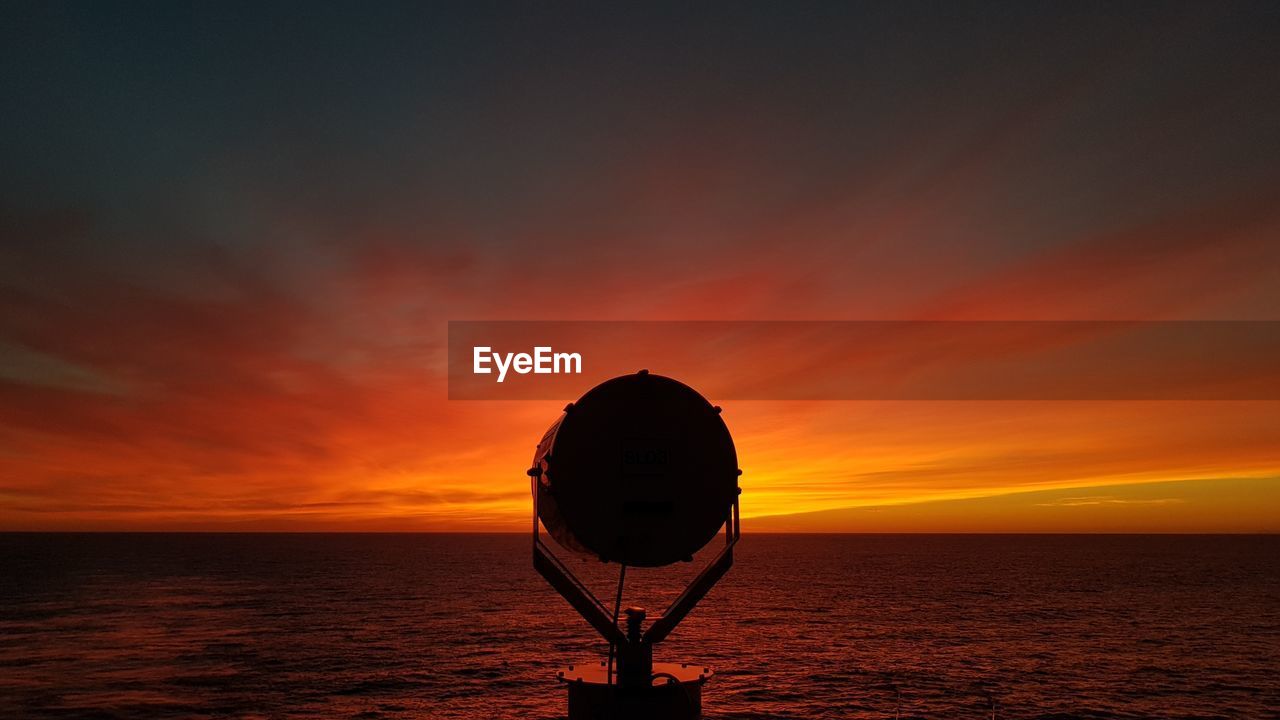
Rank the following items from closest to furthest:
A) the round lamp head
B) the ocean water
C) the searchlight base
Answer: the searchlight base, the round lamp head, the ocean water

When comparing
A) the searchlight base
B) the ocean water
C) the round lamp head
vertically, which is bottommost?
the ocean water

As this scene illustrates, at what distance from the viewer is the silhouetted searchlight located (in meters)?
7.35

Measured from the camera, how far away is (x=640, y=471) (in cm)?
753

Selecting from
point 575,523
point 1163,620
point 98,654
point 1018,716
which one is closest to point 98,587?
point 98,654

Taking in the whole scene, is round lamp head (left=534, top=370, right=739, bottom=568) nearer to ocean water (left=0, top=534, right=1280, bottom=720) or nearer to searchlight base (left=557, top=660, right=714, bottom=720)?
searchlight base (left=557, top=660, right=714, bottom=720)

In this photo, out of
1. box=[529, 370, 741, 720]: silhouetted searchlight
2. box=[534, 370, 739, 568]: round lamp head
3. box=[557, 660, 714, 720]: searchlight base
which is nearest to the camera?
box=[557, 660, 714, 720]: searchlight base

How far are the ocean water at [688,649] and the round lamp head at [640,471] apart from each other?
3956 cm

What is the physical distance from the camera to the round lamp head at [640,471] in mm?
7484

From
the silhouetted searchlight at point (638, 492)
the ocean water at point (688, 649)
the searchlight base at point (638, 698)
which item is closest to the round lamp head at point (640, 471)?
the silhouetted searchlight at point (638, 492)

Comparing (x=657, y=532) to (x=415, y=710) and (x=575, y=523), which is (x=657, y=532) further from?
(x=415, y=710)

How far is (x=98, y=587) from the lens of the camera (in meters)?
128

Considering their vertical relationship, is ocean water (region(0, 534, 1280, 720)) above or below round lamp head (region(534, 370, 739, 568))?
below

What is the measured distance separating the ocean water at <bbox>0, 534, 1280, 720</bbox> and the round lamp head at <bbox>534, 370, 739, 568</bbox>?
3956 centimetres

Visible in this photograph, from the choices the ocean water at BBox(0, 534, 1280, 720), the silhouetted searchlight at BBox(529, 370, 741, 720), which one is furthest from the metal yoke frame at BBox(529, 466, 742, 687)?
the ocean water at BBox(0, 534, 1280, 720)
